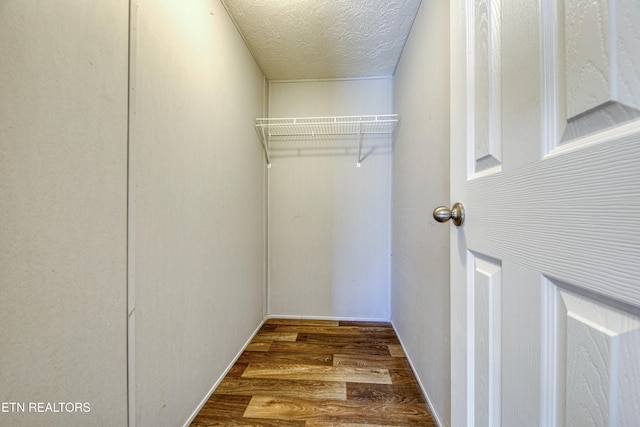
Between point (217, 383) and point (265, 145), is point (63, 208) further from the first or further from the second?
point (265, 145)

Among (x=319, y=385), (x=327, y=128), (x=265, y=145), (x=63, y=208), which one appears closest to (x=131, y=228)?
(x=63, y=208)

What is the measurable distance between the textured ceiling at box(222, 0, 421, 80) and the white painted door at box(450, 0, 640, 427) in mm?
1013

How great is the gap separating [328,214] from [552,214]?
1.73 meters

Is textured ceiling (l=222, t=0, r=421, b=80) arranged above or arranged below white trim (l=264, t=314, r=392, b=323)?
above

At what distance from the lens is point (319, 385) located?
4.16ft

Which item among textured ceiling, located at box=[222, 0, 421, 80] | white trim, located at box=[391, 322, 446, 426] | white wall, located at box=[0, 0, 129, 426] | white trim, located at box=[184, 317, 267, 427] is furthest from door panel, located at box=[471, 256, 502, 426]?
textured ceiling, located at box=[222, 0, 421, 80]

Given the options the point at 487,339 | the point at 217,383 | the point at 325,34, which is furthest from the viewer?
the point at 325,34

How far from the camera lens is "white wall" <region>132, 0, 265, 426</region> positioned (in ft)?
2.66

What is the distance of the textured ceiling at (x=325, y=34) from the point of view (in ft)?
4.32

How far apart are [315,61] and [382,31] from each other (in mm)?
Answer: 519

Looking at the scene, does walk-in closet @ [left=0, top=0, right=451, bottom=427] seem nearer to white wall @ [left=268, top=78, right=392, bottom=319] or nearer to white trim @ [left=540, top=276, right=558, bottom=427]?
white wall @ [left=268, top=78, right=392, bottom=319]

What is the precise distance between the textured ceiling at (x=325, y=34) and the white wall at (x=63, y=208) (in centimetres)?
89

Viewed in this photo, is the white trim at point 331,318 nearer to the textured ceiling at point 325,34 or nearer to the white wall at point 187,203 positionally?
the white wall at point 187,203

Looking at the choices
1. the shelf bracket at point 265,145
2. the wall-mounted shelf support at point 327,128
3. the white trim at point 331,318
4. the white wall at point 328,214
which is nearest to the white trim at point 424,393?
the white trim at point 331,318
